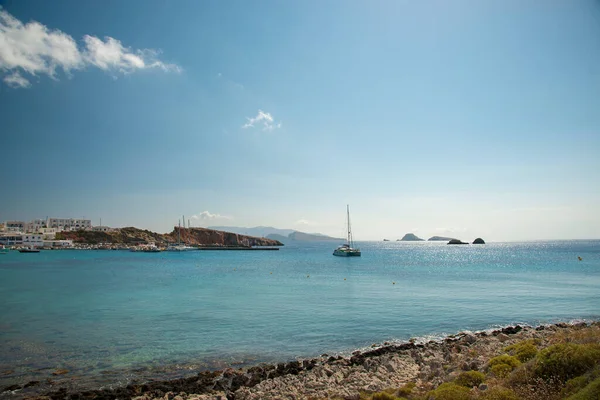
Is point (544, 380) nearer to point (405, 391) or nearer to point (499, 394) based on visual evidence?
point (499, 394)

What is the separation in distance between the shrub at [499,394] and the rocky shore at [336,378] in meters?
0.46

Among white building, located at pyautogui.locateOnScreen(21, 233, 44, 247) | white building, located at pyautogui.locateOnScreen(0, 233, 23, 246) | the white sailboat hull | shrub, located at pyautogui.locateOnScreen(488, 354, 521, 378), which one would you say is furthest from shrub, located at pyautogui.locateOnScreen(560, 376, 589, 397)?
white building, located at pyautogui.locateOnScreen(0, 233, 23, 246)

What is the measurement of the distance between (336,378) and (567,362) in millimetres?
7471

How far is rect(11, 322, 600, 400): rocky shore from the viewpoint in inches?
452

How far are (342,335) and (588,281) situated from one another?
1697 inches

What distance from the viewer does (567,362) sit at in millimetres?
8406


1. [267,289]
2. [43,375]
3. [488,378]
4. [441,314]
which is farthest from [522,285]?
[43,375]

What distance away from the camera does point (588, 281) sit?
4466cm

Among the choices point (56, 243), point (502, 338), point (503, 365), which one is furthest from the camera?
point (56, 243)

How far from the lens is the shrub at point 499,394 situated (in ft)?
25.2

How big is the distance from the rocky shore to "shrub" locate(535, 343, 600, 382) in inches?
51.3

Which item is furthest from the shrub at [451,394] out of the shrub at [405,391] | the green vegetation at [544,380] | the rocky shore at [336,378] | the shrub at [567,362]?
the shrub at [567,362]

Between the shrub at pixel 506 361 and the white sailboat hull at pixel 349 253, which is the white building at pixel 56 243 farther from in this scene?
the shrub at pixel 506 361

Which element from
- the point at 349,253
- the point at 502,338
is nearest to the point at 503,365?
the point at 502,338
